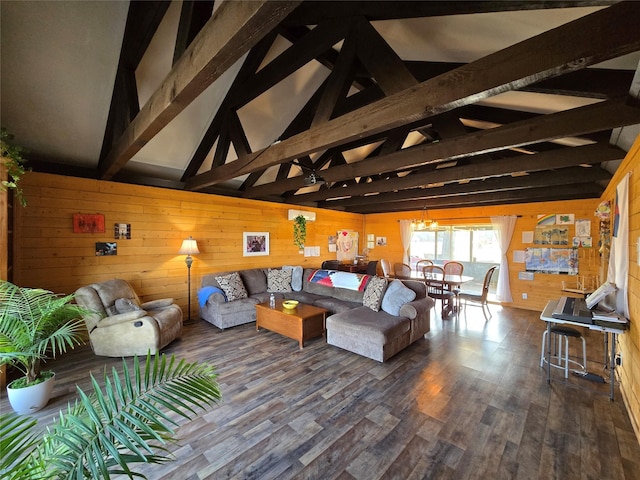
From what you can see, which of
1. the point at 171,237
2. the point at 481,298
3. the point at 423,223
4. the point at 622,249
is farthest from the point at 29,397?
the point at 423,223

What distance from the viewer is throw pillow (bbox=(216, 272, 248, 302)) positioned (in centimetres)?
449

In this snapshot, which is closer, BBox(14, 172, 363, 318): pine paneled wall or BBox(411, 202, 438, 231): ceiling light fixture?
BBox(14, 172, 363, 318): pine paneled wall

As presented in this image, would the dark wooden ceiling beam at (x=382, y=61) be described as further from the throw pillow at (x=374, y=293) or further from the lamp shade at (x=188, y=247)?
the lamp shade at (x=188, y=247)

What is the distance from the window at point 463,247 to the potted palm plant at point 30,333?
7626 millimetres

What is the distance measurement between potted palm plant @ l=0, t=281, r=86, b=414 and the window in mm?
7626

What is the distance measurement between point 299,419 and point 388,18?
3398mm

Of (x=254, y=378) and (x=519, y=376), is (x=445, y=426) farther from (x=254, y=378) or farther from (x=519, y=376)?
(x=254, y=378)

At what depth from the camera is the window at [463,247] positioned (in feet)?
21.4

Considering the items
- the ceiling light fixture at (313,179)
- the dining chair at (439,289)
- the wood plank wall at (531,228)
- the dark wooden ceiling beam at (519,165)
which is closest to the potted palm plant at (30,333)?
the ceiling light fixture at (313,179)

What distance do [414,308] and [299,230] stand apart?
3.76 metres

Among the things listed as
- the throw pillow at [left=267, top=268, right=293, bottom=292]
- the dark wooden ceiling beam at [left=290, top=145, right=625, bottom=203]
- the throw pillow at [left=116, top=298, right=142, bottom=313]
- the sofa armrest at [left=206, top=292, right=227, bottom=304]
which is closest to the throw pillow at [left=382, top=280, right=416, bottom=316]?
the dark wooden ceiling beam at [left=290, top=145, right=625, bottom=203]

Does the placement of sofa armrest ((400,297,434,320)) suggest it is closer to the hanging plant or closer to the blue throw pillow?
the blue throw pillow

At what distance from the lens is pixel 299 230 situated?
6.55 meters

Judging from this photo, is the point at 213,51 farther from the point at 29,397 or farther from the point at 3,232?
the point at 29,397
